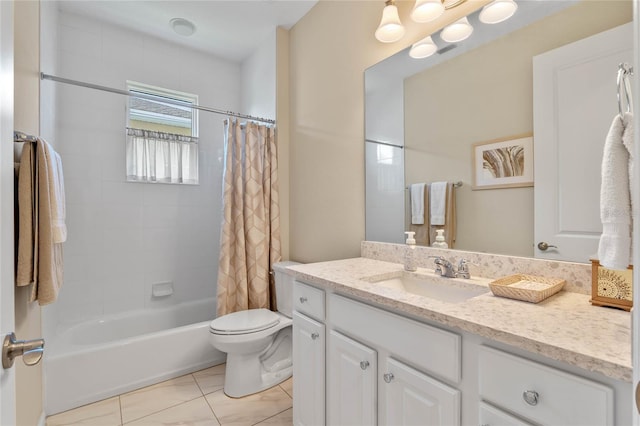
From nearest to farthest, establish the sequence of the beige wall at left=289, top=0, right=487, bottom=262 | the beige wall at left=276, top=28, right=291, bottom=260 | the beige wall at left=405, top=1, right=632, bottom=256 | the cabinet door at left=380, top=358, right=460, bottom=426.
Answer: the cabinet door at left=380, top=358, right=460, bottom=426
the beige wall at left=405, top=1, right=632, bottom=256
the beige wall at left=289, top=0, right=487, bottom=262
the beige wall at left=276, top=28, right=291, bottom=260

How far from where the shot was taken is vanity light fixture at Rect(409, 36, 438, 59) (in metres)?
1.52

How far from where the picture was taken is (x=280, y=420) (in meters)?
1.72

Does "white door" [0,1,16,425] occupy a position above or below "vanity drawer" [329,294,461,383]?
above

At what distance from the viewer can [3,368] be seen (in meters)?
0.54

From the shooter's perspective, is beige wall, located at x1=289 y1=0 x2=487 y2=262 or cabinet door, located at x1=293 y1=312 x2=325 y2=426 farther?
beige wall, located at x1=289 y1=0 x2=487 y2=262

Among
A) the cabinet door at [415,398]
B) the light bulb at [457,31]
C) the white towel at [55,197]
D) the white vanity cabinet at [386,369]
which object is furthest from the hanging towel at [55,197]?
the light bulb at [457,31]

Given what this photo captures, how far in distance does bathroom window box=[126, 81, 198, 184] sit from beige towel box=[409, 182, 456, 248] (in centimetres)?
223

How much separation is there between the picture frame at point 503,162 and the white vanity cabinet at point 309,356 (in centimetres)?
89

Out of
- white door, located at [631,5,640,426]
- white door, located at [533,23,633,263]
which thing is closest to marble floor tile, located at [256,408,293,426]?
white door, located at [533,23,633,263]

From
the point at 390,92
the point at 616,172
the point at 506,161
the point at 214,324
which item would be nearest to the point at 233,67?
the point at 390,92

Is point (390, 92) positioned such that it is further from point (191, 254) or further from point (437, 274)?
point (191, 254)

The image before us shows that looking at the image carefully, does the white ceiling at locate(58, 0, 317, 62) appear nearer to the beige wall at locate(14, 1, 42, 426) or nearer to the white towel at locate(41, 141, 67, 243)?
the beige wall at locate(14, 1, 42, 426)

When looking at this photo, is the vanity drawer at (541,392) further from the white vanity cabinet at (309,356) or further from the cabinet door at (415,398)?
the white vanity cabinet at (309,356)

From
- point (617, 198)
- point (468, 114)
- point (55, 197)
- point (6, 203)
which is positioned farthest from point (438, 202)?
point (55, 197)
